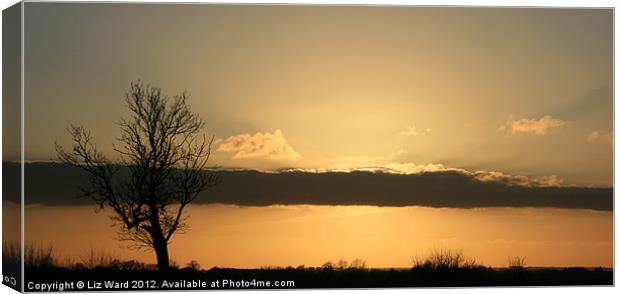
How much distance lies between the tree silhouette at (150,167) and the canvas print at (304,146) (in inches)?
0.8

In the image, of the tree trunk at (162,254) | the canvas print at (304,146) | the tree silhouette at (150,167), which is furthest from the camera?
the tree trunk at (162,254)

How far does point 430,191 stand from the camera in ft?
64.1

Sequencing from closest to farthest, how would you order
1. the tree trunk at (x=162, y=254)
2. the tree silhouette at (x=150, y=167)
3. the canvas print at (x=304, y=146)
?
the canvas print at (x=304, y=146) < the tree silhouette at (x=150, y=167) < the tree trunk at (x=162, y=254)

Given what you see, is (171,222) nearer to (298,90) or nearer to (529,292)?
(298,90)

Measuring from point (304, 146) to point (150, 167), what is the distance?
183 centimetres

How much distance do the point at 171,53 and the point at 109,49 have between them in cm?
72

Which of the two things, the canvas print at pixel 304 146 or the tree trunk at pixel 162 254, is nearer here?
the canvas print at pixel 304 146

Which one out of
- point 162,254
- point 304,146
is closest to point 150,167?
point 162,254

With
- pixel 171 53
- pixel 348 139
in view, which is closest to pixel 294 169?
pixel 348 139

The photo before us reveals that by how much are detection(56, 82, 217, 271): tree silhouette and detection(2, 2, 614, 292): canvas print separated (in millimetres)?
20

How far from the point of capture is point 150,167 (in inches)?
750

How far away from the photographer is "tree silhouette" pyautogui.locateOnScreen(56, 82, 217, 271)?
1889 centimetres

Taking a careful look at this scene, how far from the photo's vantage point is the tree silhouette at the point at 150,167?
18.9 m

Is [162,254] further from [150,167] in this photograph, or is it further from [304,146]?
[304,146]
